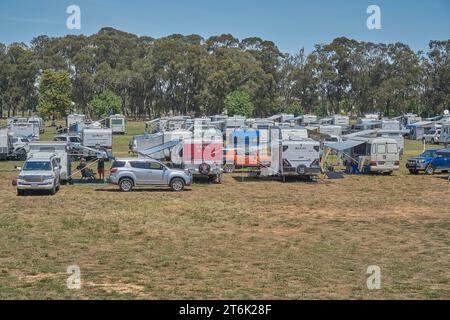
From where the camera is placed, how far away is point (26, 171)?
24.5m

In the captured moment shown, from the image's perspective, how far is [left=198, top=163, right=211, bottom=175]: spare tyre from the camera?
29.2 m

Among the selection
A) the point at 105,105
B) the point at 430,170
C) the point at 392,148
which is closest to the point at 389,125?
the point at 430,170

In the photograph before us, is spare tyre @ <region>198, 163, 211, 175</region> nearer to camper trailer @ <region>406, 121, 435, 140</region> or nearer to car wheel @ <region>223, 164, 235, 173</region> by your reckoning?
car wheel @ <region>223, 164, 235, 173</region>

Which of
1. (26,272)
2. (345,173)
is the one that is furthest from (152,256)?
(345,173)

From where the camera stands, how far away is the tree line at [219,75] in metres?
104

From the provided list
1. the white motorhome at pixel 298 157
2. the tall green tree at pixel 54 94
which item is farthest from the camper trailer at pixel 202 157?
the tall green tree at pixel 54 94

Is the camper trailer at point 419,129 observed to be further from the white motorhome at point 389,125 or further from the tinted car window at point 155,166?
the tinted car window at point 155,166

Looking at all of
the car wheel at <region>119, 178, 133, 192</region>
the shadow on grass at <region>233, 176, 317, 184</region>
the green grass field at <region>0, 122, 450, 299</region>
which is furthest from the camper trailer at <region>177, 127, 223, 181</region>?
the car wheel at <region>119, 178, 133, 192</region>

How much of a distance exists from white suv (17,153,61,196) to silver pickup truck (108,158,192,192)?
2.46 meters

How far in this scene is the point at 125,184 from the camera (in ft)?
85.6

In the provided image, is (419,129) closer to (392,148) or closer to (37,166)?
(392,148)

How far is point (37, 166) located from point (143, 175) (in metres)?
4.30

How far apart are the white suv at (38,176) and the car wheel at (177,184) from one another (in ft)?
15.7

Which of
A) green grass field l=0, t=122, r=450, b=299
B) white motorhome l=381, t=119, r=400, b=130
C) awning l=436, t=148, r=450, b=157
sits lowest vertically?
green grass field l=0, t=122, r=450, b=299
